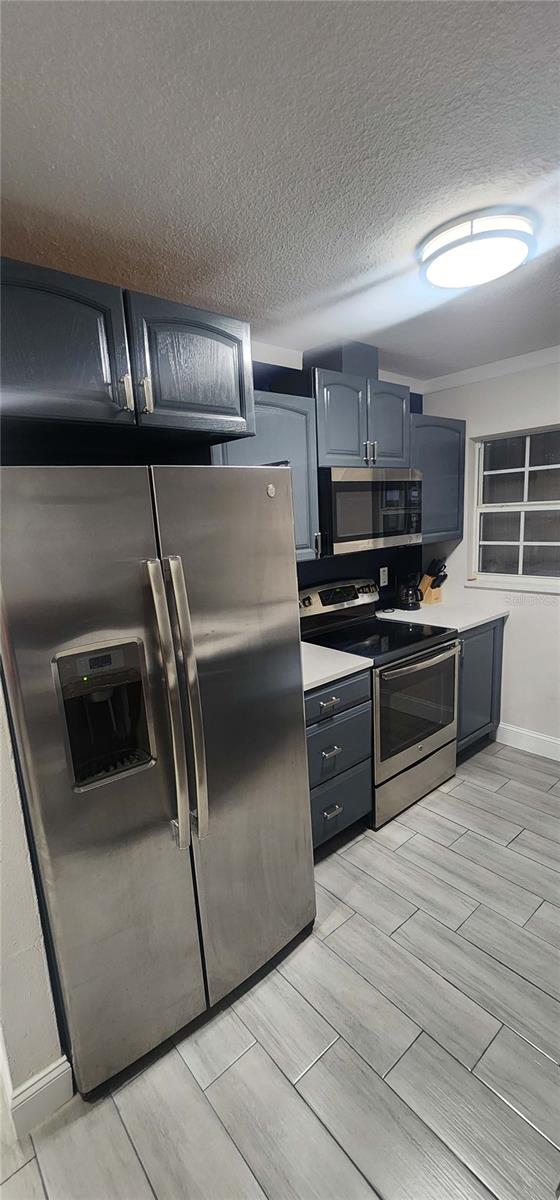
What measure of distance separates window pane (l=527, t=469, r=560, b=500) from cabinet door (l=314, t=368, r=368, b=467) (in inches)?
50.5

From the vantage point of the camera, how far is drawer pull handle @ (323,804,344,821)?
6.97 ft

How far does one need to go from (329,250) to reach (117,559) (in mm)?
1286

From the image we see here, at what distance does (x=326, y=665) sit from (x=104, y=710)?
1.09 metres

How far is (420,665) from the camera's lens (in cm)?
243

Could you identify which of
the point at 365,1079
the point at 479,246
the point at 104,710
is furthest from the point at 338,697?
the point at 479,246

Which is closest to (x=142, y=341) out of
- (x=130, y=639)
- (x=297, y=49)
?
(x=297, y=49)

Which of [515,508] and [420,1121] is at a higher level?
[515,508]

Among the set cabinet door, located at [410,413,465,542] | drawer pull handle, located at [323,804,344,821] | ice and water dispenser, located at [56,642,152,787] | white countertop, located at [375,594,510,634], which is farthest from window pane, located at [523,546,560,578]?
ice and water dispenser, located at [56,642,152,787]

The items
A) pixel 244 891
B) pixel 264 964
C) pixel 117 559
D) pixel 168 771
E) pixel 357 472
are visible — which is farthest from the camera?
pixel 357 472

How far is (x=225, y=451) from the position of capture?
76.1 inches

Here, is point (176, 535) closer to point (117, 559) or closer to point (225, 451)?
point (117, 559)

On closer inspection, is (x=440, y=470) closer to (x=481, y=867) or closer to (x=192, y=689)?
(x=481, y=867)

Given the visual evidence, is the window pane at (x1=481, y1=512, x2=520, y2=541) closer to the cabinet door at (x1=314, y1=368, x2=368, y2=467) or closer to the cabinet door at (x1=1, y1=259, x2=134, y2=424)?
the cabinet door at (x1=314, y1=368, x2=368, y2=467)

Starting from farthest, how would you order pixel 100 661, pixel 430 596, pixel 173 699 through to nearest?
pixel 430 596 → pixel 173 699 → pixel 100 661
